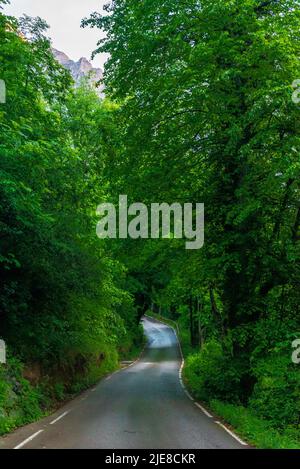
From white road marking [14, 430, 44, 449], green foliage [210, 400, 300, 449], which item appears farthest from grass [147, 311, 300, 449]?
white road marking [14, 430, 44, 449]

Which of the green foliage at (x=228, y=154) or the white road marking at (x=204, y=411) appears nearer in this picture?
the green foliage at (x=228, y=154)

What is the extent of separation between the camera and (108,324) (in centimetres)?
2584

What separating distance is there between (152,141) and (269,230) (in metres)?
4.87

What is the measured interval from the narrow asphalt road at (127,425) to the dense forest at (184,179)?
88 cm

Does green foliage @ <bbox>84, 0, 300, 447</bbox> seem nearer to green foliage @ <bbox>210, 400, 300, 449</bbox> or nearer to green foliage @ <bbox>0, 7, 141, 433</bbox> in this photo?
green foliage @ <bbox>210, 400, 300, 449</bbox>

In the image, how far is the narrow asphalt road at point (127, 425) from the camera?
9148 mm

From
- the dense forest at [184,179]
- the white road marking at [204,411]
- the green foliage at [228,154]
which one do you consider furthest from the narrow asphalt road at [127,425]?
the green foliage at [228,154]

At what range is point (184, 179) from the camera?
15.7 meters

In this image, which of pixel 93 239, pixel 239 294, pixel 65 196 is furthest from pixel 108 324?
pixel 239 294

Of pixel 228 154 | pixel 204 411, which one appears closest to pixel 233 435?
pixel 204 411

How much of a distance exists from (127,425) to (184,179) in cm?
816

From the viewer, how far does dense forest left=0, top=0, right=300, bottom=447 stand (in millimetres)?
11992

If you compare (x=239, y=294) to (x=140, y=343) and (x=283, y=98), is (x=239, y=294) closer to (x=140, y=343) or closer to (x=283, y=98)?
(x=283, y=98)

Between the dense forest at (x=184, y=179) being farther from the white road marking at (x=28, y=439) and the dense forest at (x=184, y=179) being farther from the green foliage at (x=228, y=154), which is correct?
the white road marking at (x=28, y=439)
